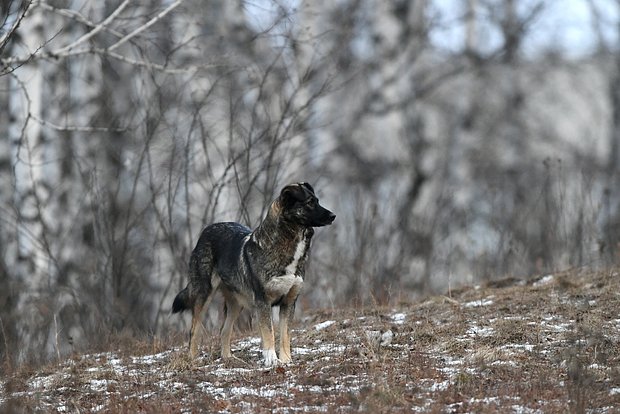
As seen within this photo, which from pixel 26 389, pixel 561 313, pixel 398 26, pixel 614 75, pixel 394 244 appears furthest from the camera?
pixel 614 75

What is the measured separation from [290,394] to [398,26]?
14.3 metres

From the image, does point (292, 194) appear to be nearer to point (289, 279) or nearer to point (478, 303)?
point (289, 279)

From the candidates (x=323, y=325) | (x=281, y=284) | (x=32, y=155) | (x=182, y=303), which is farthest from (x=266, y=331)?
(x=32, y=155)

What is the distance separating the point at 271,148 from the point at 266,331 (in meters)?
4.39

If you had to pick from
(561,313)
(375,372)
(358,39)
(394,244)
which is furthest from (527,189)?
(375,372)

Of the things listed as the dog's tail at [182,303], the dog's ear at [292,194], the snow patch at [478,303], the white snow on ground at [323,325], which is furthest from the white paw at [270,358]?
the snow patch at [478,303]

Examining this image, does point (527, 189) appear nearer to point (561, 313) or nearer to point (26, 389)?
point (561, 313)

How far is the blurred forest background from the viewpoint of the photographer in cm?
1366

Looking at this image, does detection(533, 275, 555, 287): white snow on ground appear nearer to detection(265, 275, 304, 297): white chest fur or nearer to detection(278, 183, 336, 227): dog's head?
detection(265, 275, 304, 297): white chest fur

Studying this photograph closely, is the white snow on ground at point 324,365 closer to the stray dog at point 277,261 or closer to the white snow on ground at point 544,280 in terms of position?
the stray dog at point 277,261

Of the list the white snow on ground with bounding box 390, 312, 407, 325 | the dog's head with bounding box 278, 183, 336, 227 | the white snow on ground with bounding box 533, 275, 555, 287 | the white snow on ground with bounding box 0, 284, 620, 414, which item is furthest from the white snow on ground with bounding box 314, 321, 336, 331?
the white snow on ground with bounding box 533, 275, 555, 287

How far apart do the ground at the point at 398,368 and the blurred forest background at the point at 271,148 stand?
146cm

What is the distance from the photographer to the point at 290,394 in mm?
7930

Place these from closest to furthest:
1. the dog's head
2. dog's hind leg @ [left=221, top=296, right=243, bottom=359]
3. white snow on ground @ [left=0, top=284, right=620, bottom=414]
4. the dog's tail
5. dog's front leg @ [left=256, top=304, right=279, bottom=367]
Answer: white snow on ground @ [left=0, top=284, right=620, bottom=414], the dog's head, dog's front leg @ [left=256, top=304, right=279, bottom=367], dog's hind leg @ [left=221, top=296, right=243, bottom=359], the dog's tail
